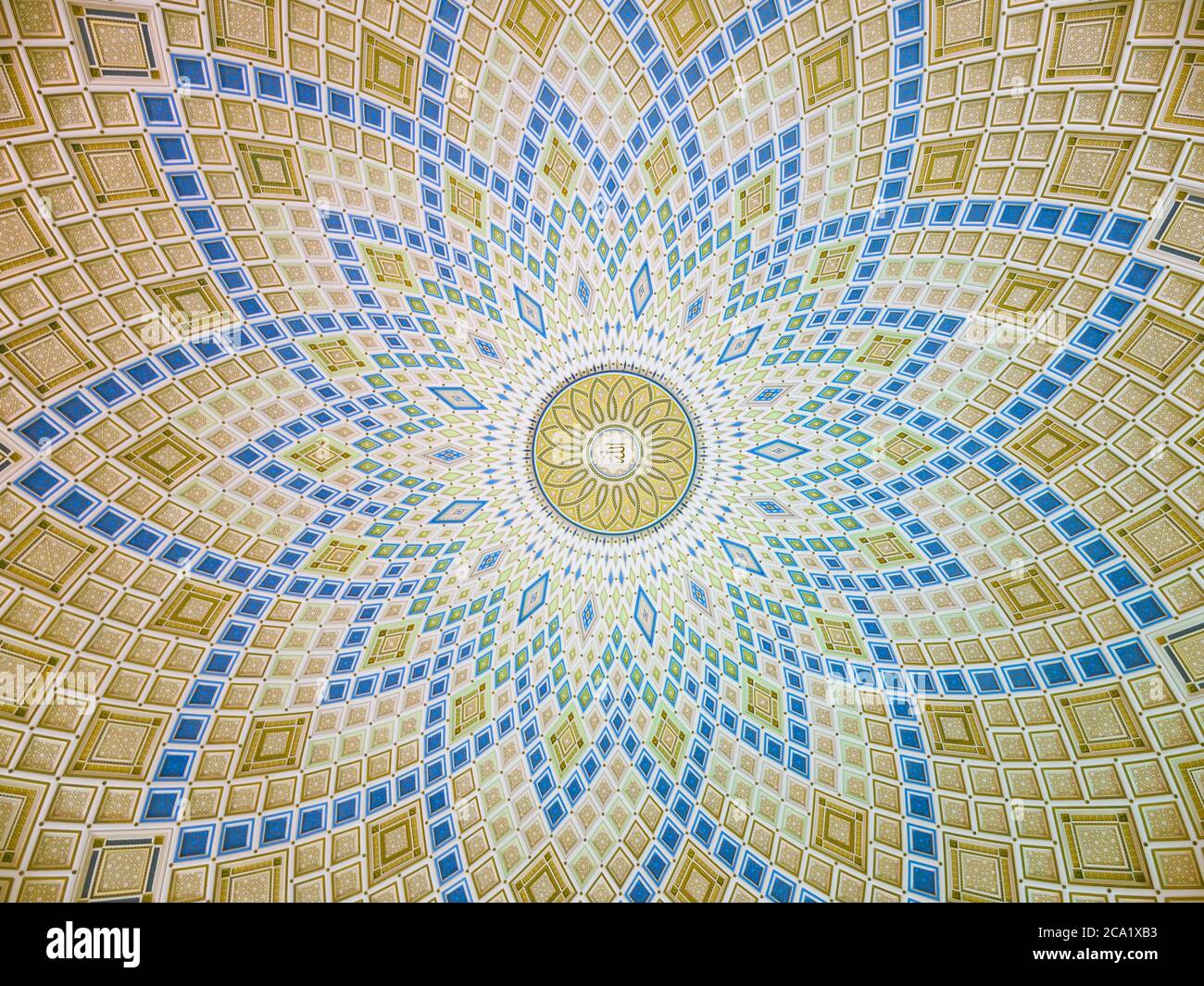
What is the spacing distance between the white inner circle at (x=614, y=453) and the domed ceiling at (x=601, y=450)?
0.19 metres

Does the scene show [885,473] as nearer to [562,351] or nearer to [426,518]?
[562,351]

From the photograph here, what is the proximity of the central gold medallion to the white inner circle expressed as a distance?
0.03 m

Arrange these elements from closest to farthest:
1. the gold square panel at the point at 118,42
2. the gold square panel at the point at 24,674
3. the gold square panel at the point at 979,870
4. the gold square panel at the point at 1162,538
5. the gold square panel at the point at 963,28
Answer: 1. the gold square panel at the point at 118,42
2. the gold square panel at the point at 963,28
3. the gold square panel at the point at 24,674
4. the gold square panel at the point at 1162,538
5. the gold square panel at the point at 979,870

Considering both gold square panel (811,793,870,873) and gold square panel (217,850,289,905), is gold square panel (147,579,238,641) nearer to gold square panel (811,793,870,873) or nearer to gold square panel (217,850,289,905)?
gold square panel (217,850,289,905)

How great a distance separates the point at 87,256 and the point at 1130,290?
21143 mm

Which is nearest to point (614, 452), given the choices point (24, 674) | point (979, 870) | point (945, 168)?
point (945, 168)

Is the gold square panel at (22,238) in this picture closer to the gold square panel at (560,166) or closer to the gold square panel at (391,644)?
the gold square panel at (560,166)

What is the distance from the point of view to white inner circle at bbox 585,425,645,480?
21.6 meters

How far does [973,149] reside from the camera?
502 inches

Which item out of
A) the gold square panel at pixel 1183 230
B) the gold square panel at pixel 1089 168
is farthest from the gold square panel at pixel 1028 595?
the gold square panel at pixel 1089 168

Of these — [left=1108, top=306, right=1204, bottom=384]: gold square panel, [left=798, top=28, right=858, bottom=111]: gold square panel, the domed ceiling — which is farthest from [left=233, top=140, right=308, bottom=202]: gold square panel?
[left=1108, top=306, right=1204, bottom=384]: gold square panel

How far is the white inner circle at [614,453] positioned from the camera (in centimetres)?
2164

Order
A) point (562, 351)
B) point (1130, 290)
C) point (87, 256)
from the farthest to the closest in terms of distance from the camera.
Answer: point (562, 351), point (1130, 290), point (87, 256)
